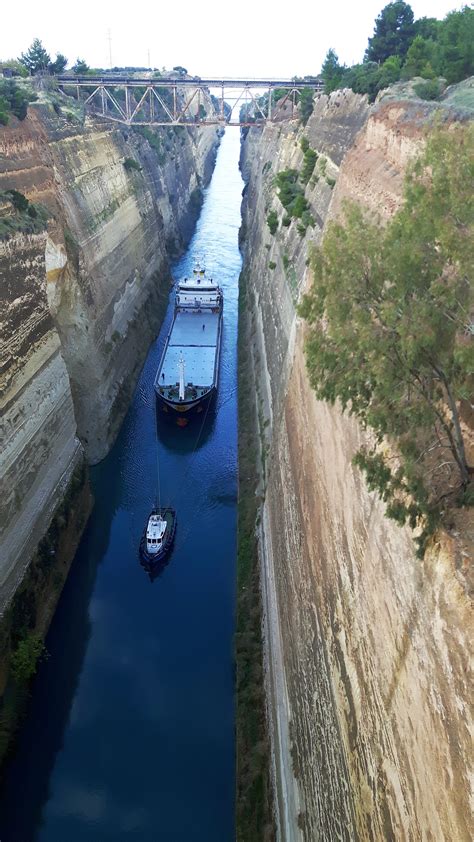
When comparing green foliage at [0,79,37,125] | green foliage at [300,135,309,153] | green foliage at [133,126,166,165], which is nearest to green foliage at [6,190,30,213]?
green foliage at [0,79,37,125]

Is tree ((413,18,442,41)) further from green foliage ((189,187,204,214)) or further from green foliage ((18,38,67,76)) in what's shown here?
green foliage ((189,187,204,214))

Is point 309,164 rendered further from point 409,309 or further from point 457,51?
point 409,309

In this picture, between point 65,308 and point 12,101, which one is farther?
point 12,101

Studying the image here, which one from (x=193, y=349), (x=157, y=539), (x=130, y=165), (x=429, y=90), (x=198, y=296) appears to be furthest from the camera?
(x=130, y=165)

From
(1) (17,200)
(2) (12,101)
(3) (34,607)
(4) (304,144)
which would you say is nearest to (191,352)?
(4) (304,144)

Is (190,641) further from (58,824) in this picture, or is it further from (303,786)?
(303,786)

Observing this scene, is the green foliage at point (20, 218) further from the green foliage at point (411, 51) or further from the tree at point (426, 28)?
the tree at point (426, 28)
